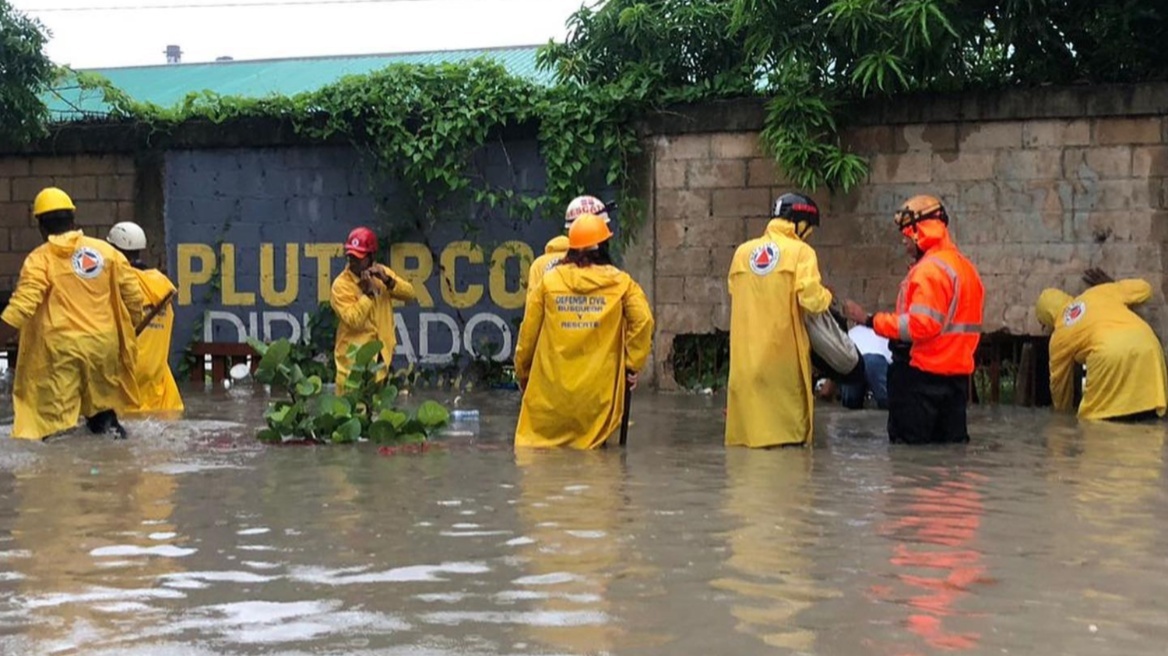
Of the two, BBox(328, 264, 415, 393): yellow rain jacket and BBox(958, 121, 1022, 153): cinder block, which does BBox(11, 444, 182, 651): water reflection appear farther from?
BBox(958, 121, 1022, 153): cinder block

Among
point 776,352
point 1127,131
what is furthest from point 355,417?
point 1127,131

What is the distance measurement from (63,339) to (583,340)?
3.20 m

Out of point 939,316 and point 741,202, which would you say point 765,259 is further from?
point 741,202

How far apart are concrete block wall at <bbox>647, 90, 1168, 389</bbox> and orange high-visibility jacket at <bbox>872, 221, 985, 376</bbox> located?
121 inches

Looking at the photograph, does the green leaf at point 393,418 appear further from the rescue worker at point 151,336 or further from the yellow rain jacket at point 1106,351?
the yellow rain jacket at point 1106,351

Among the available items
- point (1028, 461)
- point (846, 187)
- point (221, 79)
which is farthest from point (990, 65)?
point (221, 79)

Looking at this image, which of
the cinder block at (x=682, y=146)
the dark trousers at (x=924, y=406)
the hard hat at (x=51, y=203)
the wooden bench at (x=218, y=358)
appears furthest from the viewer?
the wooden bench at (x=218, y=358)

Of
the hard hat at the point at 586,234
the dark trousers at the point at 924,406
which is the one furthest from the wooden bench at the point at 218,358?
the dark trousers at the point at 924,406

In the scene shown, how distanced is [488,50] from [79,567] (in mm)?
16902

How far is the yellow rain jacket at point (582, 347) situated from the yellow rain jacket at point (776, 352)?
621 millimetres

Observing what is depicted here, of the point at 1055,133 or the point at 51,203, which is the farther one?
the point at 1055,133

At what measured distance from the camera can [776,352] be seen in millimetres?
8945

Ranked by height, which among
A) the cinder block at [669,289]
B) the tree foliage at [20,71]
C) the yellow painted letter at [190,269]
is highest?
the tree foliage at [20,71]

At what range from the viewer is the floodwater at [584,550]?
174 inches
